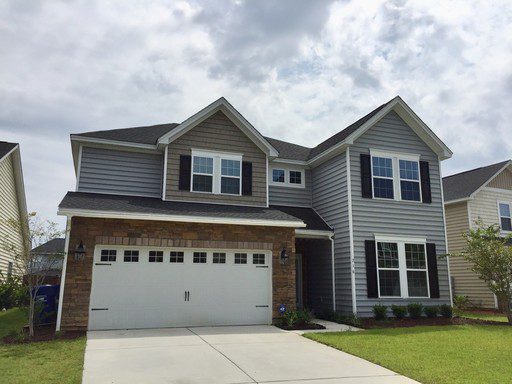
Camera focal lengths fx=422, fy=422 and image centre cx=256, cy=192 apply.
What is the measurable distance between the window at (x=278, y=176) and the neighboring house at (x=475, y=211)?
31.5 ft

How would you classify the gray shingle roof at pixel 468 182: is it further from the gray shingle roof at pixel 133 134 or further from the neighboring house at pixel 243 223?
the gray shingle roof at pixel 133 134

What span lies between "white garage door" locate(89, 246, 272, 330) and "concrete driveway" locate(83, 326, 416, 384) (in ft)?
3.29

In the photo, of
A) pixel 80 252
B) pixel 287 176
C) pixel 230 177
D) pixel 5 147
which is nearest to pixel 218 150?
pixel 230 177

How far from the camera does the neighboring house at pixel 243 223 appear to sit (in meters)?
11.8

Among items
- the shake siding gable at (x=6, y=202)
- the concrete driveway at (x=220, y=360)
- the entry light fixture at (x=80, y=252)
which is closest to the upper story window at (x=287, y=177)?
the concrete driveway at (x=220, y=360)

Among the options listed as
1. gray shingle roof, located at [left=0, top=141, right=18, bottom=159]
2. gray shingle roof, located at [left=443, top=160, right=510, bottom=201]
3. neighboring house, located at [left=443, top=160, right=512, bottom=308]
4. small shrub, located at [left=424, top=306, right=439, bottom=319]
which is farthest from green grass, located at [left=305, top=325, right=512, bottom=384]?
gray shingle roof, located at [left=0, top=141, right=18, bottom=159]

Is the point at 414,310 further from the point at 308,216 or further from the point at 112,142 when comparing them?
the point at 112,142

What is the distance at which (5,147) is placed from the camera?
18344 millimetres

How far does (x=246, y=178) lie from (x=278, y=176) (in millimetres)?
2221

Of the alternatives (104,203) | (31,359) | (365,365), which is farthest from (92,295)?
(365,365)

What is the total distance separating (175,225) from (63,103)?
190 inches

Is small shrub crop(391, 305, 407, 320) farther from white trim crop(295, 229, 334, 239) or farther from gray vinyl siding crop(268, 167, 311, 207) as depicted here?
gray vinyl siding crop(268, 167, 311, 207)

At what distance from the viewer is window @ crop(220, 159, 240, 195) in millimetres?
14844

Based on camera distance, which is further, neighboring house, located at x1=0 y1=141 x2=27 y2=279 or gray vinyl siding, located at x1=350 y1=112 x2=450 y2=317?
neighboring house, located at x1=0 y1=141 x2=27 y2=279
